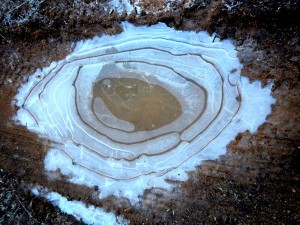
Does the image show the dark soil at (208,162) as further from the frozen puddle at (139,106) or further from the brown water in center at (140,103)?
the brown water in center at (140,103)

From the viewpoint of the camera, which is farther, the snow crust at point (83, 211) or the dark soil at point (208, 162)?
the snow crust at point (83, 211)

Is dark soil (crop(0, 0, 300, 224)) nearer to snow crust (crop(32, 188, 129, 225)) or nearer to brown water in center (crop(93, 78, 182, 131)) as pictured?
snow crust (crop(32, 188, 129, 225))

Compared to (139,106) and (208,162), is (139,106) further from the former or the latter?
(208,162)

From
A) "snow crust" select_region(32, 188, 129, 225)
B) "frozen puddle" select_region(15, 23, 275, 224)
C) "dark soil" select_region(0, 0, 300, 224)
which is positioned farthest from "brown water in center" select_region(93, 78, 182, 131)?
"snow crust" select_region(32, 188, 129, 225)

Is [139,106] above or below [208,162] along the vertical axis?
above

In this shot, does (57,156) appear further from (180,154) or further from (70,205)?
(180,154)

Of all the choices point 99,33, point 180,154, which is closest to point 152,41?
point 99,33

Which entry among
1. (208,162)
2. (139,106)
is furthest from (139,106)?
(208,162)

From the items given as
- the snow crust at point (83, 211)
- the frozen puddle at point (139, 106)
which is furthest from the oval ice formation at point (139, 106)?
the snow crust at point (83, 211)
